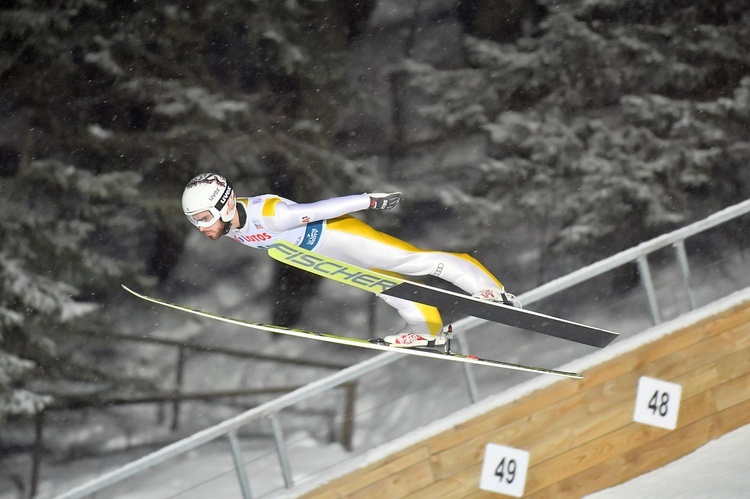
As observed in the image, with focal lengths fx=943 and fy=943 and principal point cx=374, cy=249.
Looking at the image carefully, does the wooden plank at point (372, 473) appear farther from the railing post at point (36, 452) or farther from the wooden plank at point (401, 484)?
the railing post at point (36, 452)

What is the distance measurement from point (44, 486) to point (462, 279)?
16.2ft

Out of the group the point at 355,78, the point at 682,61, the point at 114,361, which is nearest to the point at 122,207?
the point at 114,361

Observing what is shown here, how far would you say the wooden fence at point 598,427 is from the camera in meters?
4.68

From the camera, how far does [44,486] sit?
762cm

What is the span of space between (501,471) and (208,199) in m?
2.10

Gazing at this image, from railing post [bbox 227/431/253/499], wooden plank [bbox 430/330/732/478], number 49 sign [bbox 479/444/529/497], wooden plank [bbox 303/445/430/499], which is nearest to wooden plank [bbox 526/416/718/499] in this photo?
wooden plank [bbox 430/330/732/478]

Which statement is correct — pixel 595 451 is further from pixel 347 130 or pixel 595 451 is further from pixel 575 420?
pixel 347 130

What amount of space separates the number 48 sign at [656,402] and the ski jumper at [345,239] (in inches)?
48.1

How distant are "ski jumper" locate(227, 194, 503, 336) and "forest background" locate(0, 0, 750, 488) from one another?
3766 mm

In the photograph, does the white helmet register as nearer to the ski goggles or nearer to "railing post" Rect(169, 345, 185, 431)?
the ski goggles

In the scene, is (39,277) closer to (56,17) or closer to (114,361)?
(114,361)

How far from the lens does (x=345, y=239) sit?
4.06m

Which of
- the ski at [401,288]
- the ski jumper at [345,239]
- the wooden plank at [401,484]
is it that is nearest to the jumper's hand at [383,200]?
the ski jumper at [345,239]

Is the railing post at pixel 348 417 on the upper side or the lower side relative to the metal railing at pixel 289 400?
lower
